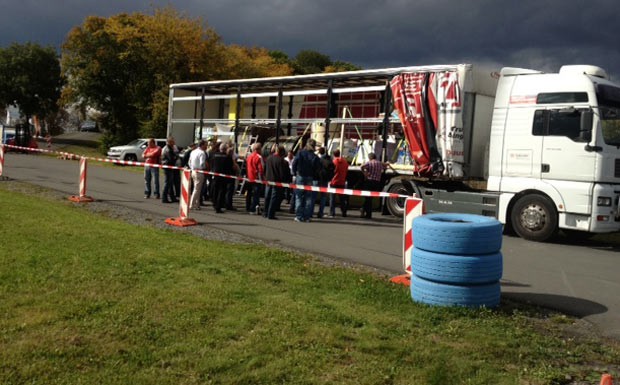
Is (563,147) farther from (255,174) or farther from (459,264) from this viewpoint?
(255,174)

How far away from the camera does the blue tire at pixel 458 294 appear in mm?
5852

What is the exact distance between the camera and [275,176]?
13.5 m

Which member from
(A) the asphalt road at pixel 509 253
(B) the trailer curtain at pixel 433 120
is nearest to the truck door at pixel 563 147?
(A) the asphalt road at pixel 509 253

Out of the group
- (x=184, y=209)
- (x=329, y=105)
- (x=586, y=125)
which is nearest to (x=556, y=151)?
(x=586, y=125)

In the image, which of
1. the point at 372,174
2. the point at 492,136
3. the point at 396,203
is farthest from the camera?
the point at 396,203

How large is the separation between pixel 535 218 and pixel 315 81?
727 cm

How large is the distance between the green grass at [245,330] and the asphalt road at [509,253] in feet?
3.37

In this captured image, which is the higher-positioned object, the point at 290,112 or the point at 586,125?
the point at 290,112

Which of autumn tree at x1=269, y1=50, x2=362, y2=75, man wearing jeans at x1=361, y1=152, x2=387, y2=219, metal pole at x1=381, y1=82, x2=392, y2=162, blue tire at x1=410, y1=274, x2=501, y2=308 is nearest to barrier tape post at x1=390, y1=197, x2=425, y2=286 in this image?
blue tire at x1=410, y1=274, x2=501, y2=308

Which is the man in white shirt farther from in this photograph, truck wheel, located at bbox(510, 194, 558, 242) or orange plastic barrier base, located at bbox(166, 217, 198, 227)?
truck wheel, located at bbox(510, 194, 558, 242)

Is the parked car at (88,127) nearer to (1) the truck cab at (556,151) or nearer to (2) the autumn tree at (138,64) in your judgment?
(2) the autumn tree at (138,64)

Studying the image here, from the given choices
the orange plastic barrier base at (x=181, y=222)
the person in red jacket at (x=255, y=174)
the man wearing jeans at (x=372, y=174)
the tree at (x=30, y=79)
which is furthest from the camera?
the tree at (x=30, y=79)

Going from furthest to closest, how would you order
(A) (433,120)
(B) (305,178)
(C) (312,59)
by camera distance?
(C) (312,59) < (B) (305,178) < (A) (433,120)

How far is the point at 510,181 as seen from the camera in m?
12.0
